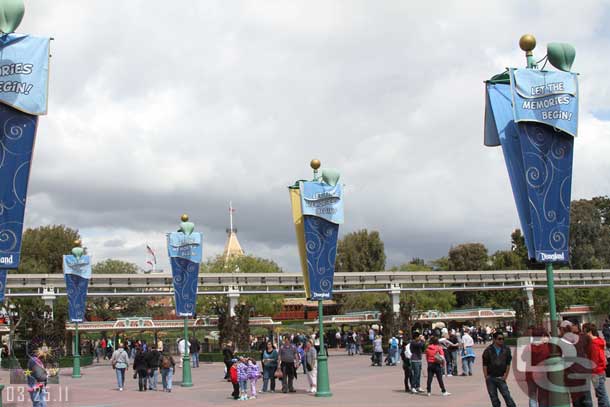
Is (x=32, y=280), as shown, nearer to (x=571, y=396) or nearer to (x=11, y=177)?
(x=11, y=177)

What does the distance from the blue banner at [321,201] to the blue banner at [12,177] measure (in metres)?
9.51

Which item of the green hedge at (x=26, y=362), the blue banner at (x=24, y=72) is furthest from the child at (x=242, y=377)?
the green hedge at (x=26, y=362)

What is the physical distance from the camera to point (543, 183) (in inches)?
438

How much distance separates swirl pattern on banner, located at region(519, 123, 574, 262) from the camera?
1108 centimetres

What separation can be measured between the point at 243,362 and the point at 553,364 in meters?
10.7

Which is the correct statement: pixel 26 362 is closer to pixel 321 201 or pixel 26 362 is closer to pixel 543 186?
pixel 321 201

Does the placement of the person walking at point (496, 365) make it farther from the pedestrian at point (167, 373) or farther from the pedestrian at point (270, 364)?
the pedestrian at point (167, 373)

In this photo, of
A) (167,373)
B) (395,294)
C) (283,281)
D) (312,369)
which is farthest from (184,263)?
(283,281)

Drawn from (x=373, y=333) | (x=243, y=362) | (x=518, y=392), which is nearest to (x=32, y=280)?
(x=373, y=333)

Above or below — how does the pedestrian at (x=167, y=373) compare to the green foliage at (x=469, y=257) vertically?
below

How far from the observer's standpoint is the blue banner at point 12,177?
11.2 m

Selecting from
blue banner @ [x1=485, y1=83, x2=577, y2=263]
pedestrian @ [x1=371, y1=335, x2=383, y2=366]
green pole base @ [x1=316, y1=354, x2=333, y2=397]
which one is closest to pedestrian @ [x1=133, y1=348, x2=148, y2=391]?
green pole base @ [x1=316, y1=354, x2=333, y2=397]

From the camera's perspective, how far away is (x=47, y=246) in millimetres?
64688

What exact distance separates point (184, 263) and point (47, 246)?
44.6 metres
